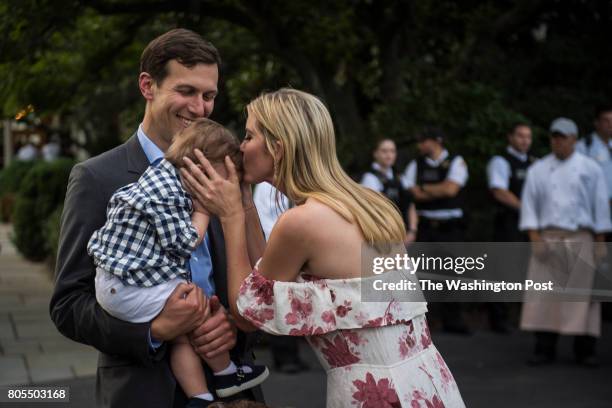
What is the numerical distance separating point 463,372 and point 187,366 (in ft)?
18.4

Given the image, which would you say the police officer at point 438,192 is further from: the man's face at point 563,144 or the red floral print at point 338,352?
the red floral print at point 338,352

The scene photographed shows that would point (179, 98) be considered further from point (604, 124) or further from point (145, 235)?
point (604, 124)

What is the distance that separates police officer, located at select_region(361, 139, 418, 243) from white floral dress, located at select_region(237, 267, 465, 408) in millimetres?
6254

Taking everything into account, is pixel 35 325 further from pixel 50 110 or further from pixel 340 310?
pixel 340 310

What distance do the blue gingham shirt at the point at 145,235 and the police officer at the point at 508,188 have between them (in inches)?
→ 292

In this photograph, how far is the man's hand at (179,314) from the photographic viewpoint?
107 inches

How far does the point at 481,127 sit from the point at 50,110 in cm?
493

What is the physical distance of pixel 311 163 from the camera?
9.29ft

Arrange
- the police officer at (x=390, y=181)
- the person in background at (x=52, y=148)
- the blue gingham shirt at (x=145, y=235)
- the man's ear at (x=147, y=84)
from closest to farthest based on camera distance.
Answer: the blue gingham shirt at (x=145, y=235) < the man's ear at (x=147, y=84) < the police officer at (x=390, y=181) < the person in background at (x=52, y=148)

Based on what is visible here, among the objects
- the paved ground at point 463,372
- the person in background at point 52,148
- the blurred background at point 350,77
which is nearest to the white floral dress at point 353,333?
the paved ground at point 463,372

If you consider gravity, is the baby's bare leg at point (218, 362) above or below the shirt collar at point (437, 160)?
above

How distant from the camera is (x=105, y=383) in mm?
2834

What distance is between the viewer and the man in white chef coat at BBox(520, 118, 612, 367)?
8.40m

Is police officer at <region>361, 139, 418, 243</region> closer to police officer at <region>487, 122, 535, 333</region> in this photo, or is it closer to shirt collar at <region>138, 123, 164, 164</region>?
police officer at <region>487, 122, 535, 333</region>
